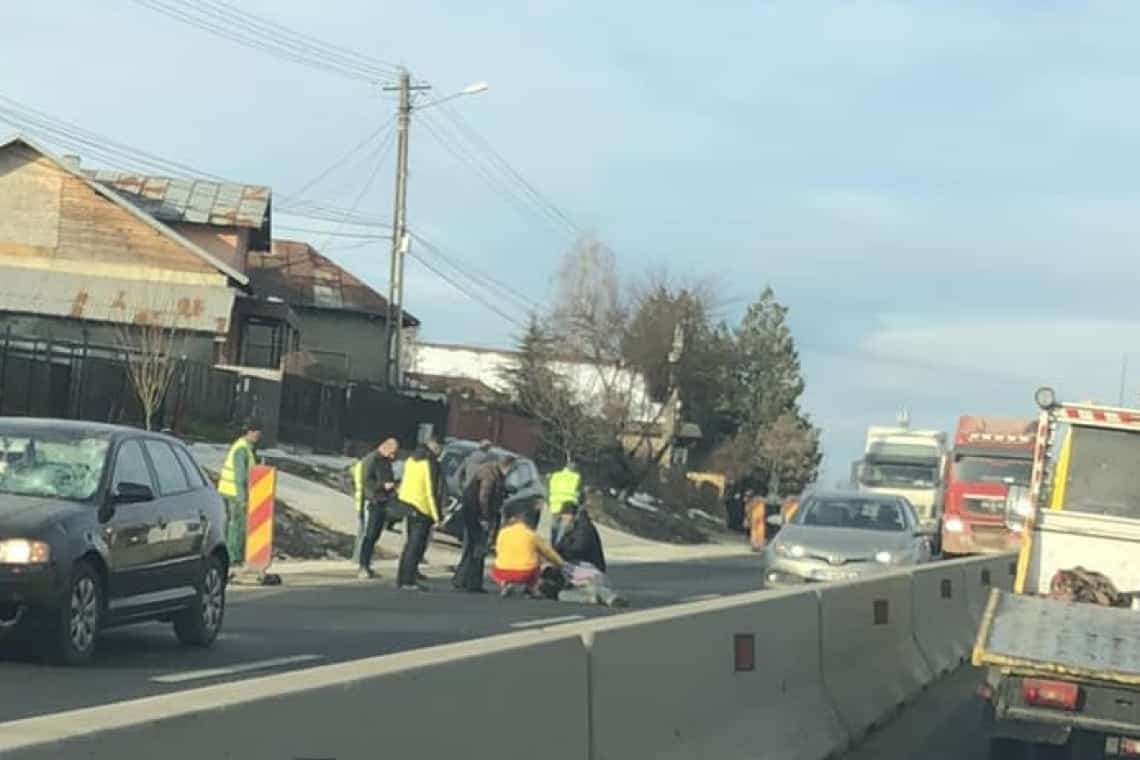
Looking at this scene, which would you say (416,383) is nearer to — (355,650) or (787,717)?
(355,650)

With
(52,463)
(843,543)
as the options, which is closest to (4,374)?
(843,543)

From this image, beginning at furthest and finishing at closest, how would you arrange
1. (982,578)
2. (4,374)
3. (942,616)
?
1. (4,374)
2. (982,578)
3. (942,616)

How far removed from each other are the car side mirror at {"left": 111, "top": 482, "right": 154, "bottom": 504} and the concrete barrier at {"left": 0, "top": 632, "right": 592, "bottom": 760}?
6.13m

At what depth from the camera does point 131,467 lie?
12.3 meters

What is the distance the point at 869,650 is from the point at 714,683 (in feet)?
12.9

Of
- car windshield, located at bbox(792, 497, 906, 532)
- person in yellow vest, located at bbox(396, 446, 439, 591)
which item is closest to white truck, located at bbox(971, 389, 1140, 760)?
car windshield, located at bbox(792, 497, 906, 532)

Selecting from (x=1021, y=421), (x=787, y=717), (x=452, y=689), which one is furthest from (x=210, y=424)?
(x=452, y=689)

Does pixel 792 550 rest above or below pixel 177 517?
below

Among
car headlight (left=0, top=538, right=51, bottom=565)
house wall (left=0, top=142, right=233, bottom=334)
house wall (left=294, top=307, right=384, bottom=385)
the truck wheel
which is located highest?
house wall (left=0, top=142, right=233, bottom=334)

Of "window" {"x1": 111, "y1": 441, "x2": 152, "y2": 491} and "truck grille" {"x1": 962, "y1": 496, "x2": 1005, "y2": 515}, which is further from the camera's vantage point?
"truck grille" {"x1": 962, "y1": 496, "x2": 1005, "y2": 515}

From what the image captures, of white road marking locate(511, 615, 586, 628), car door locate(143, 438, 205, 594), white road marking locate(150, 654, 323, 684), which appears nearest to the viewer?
white road marking locate(150, 654, 323, 684)

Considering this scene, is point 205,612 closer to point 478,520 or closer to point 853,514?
point 478,520

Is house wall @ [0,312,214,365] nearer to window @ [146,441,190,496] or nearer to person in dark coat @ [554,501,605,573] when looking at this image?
person in dark coat @ [554,501,605,573]

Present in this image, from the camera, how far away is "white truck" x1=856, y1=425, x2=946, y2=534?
4091 cm
